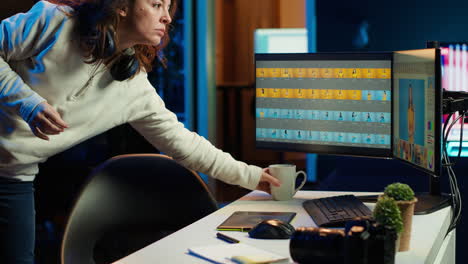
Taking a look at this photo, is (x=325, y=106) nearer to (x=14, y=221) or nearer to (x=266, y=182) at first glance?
(x=266, y=182)

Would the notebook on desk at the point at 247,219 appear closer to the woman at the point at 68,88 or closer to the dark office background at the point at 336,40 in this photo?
the woman at the point at 68,88

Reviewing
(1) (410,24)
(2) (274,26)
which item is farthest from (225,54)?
(1) (410,24)

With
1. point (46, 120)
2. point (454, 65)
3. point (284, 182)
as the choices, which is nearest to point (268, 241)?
point (284, 182)

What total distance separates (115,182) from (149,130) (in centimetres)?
22

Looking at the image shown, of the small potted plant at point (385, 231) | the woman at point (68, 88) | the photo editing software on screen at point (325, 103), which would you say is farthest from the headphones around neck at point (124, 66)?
the small potted plant at point (385, 231)

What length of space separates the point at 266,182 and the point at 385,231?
0.98 meters

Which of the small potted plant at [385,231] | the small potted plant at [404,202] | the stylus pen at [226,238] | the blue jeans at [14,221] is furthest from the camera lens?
the blue jeans at [14,221]

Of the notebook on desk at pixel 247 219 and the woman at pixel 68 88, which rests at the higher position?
the woman at pixel 68 88

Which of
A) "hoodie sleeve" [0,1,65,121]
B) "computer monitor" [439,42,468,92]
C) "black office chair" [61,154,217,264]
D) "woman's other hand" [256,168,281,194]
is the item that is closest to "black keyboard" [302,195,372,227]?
"woman's other hand" [256,168,281,194]

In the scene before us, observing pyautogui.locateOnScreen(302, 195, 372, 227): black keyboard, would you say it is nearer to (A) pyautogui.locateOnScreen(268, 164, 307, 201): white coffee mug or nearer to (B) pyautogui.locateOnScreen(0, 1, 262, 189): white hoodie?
(A) pyautogui.locateOnScreen(268, 164, 307, 201): white coffee mug

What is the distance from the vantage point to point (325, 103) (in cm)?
233

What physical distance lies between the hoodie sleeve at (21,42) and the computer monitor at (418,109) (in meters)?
1.04

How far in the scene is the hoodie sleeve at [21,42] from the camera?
1.87 metres

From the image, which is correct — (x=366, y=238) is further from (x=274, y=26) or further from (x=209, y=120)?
(x=274, y=26)
